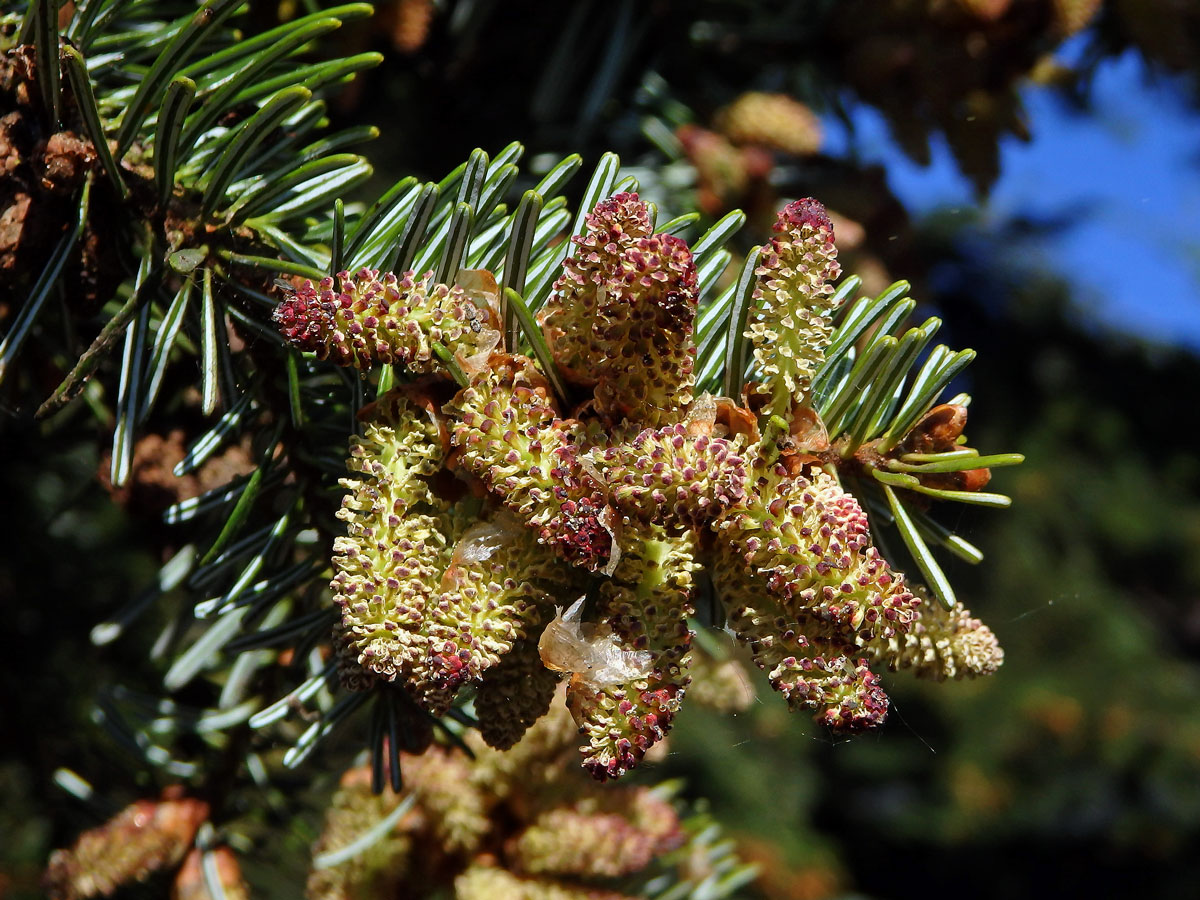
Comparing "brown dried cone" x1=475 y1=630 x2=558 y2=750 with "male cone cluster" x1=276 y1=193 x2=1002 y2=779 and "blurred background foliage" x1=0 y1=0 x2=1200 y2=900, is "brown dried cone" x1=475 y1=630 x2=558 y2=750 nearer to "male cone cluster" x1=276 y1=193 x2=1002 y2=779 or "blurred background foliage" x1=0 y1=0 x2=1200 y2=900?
"male cone cluster" x1=276 y1=193 x2=1002 y2=779

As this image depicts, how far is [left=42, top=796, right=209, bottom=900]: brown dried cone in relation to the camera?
69cm

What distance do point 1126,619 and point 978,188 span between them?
227 cm

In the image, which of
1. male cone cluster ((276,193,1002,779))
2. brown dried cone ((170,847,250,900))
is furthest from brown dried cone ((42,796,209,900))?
male cone cluster ((276,193,1002,779))

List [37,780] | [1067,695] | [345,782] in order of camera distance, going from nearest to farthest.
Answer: [345,782], [37,780], [1067,695]

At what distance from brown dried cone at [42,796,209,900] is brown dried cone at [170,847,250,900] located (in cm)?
1

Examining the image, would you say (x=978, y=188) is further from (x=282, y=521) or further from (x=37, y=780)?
(x=37, y=780)

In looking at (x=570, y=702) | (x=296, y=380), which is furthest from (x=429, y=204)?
(x=570, y=702)

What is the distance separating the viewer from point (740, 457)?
0.43m

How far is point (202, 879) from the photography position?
71 cm

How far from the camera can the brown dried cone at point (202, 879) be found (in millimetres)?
711

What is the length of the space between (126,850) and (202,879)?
5 cm

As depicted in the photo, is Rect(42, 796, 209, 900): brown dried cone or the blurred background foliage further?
the blurred background foliage

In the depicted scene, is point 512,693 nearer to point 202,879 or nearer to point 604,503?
point 604,503

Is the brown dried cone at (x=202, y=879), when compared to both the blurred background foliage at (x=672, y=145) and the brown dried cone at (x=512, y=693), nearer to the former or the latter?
the blurred background foliage at (x=672, y=145)
